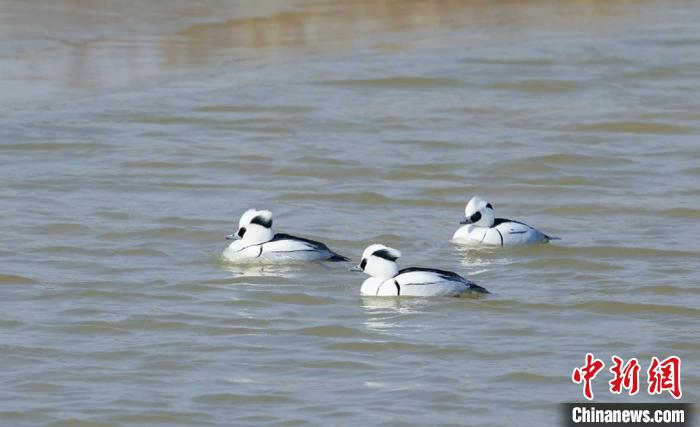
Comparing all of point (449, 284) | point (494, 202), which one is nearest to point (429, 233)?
point (494, 202)

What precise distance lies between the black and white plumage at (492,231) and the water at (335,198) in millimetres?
167

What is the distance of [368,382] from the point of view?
9773 mm

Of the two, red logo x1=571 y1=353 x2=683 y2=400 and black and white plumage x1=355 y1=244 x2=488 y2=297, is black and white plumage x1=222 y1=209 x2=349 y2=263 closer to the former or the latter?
black and white plumage x1=355 y1=244 x2=488 y2=297

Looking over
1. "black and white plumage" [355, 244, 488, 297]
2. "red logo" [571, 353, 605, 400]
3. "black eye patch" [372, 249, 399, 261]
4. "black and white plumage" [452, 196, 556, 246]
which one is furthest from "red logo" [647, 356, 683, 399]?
"black and white plumage" [452, 196, 556, 246]

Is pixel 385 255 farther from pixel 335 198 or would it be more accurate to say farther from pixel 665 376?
pixel 335 198

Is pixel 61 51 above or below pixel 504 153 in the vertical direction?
above

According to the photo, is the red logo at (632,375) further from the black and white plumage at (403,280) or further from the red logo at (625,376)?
the black and white plumage at (403,280)

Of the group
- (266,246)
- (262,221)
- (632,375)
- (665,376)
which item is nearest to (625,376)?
(632,375)

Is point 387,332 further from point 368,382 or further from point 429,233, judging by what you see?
point 429,233

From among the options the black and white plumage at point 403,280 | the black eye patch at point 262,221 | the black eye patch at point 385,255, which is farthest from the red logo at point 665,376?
the black eye patch at point 262,221

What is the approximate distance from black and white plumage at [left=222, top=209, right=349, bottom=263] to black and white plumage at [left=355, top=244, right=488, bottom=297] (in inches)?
37.9

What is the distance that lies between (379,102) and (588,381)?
9.98 m

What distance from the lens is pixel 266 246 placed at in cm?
1277

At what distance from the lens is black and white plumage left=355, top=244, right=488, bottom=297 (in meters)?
11.5
